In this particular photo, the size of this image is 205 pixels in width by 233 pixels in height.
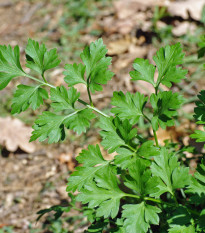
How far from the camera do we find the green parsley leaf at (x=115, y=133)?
4.99 feet

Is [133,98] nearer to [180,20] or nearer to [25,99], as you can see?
[25,99]

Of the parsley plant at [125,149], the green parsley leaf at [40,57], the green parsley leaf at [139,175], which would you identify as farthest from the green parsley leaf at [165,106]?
the green parsley leaf at [40,57]

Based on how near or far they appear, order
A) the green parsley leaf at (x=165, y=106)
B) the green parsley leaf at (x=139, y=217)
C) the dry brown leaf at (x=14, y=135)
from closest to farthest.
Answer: the green parsley leaf at (x=139, y=217) → the green parsley leaf at (x=165, y=106) → the dry brown leaf at (x=14, y=135)

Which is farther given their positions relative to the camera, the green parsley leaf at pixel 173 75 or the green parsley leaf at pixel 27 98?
the green parsley leaf at pixel 27 98

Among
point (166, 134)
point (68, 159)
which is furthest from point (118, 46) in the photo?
point (68, 159)

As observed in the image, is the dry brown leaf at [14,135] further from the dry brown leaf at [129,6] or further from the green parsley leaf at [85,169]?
the dry brown leaf at [129,6]

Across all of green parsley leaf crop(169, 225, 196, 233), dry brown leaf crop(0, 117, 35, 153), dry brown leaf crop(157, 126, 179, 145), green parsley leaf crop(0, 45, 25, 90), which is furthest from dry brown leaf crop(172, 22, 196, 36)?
green parsley leaf crop(169, 225, 196, 233)

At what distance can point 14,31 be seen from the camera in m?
4.25

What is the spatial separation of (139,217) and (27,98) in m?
0.86

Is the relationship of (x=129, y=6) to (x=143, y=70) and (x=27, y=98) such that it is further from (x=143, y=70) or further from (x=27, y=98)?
(x=27, y=98)

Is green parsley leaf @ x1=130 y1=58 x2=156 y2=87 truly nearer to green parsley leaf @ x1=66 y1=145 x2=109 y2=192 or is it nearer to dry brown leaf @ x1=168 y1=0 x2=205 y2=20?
green parsley leaf @ x1=66 y1=145 x2=109 y2=192

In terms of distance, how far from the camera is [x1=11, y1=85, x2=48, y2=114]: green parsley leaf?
1704 mm

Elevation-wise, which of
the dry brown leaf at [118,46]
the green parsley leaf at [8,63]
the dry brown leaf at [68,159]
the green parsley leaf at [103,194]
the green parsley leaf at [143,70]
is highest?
the green parsley leaf at [8,63]

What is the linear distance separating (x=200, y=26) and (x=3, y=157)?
252 centimetres
